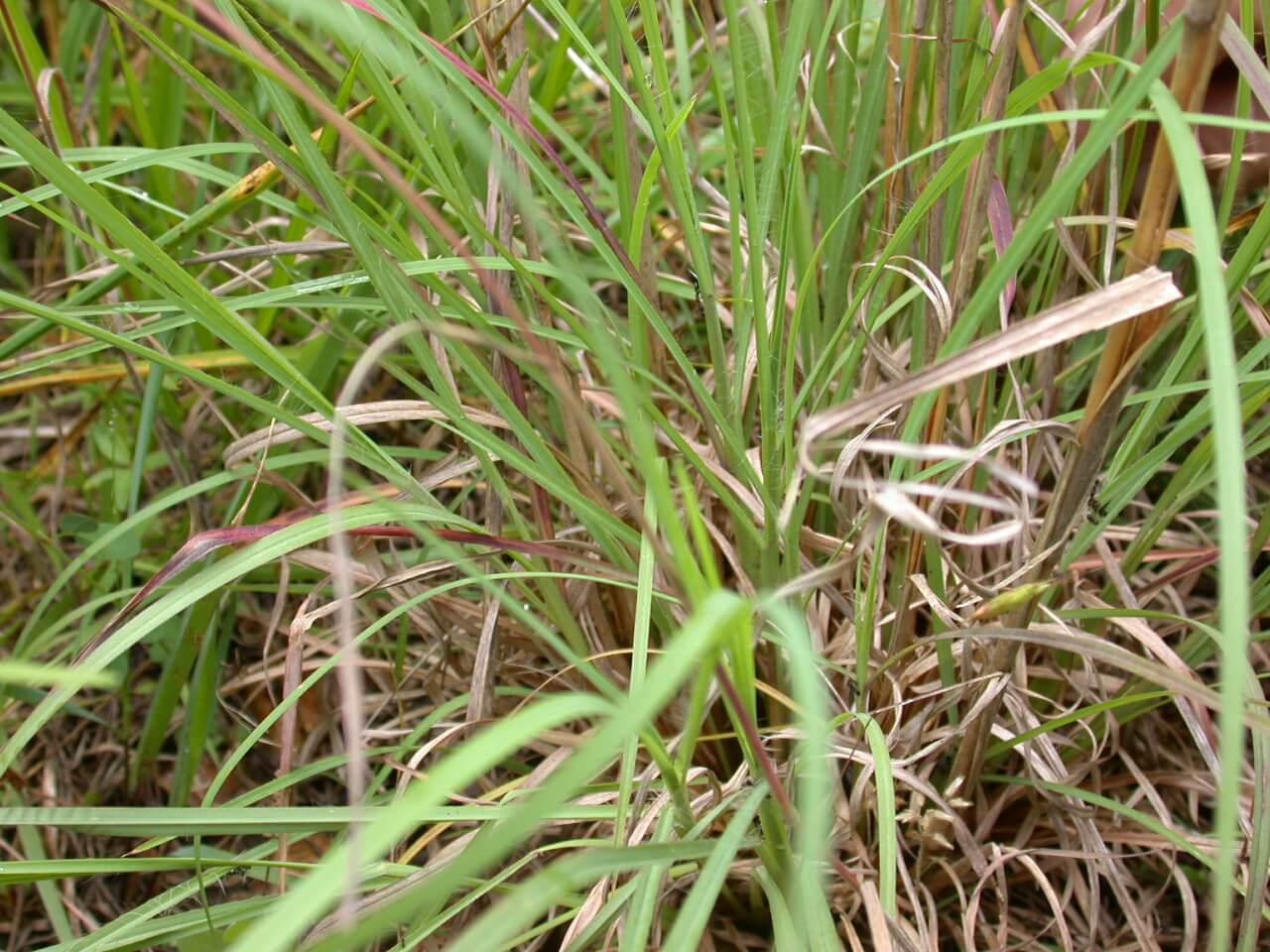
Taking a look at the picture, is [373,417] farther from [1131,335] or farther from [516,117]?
[1131,335]

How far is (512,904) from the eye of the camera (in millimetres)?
351

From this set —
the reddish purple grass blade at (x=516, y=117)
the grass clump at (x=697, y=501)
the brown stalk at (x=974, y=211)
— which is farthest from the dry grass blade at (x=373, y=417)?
the brown stalk at (x=974, y=211)

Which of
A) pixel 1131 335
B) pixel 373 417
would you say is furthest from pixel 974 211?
pixel 373 417

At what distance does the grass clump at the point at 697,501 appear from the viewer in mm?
548

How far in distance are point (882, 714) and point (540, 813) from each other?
50 cm

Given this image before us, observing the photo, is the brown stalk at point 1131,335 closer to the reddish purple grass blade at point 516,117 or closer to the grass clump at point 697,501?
the grass clump at point 697,501

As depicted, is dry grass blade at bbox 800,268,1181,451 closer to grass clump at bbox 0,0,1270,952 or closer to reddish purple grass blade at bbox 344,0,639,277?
grass clump at bbox 0,0,1270,952

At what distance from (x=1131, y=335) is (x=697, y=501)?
32 centimetres

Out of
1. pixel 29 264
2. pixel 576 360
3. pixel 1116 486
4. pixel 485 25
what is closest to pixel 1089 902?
pixel 1116 486

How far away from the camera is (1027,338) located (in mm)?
481

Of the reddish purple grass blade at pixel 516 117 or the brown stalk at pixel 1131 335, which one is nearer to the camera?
the brown stalk at pixel 1131 335

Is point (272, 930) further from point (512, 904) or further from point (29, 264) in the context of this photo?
point (29, 264)

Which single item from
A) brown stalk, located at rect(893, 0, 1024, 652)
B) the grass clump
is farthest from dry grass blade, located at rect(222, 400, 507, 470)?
brown stalk, located at rect(893, 0, 1024, 652)

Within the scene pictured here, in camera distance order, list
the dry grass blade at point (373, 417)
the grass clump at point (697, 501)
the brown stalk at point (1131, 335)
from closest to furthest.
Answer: the brown stalk at point (1131, 335) → the grass clump at point (697, 501) → the dry grass blade at point (373, 417)
